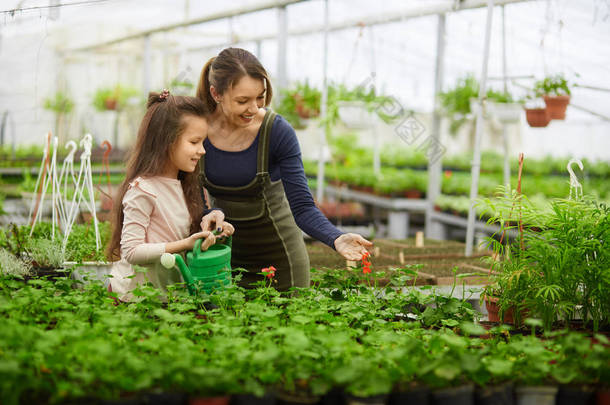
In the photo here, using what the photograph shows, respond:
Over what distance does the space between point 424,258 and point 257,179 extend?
1.88 m

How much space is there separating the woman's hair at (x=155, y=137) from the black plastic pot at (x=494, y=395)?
4.08 ft

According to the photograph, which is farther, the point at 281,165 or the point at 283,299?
the point at 281,165

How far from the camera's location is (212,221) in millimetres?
2057

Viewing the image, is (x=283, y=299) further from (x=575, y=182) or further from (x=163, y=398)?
(x=575, y=182)

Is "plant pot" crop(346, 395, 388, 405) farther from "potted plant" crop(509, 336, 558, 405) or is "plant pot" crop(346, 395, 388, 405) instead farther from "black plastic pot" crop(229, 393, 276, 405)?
"potted plant" crop(509, 336, 558, 405)

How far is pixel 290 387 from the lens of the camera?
132 cm

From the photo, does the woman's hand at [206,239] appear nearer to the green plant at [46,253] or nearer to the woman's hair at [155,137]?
the woman's hair at [155,137]

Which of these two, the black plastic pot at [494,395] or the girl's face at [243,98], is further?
the girl's face at [243,98]

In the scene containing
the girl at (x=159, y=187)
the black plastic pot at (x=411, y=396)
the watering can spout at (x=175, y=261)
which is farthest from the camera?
the girl at (x=159, y=187)

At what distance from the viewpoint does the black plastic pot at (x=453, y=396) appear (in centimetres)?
132

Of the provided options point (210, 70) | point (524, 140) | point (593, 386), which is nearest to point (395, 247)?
point (210, 70)

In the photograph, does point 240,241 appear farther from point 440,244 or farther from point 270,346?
point 440,244

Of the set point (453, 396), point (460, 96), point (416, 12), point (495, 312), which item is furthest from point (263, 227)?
point (460, 96)

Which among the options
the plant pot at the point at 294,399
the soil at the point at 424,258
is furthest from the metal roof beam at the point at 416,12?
the plant pot at the point at 294,399
